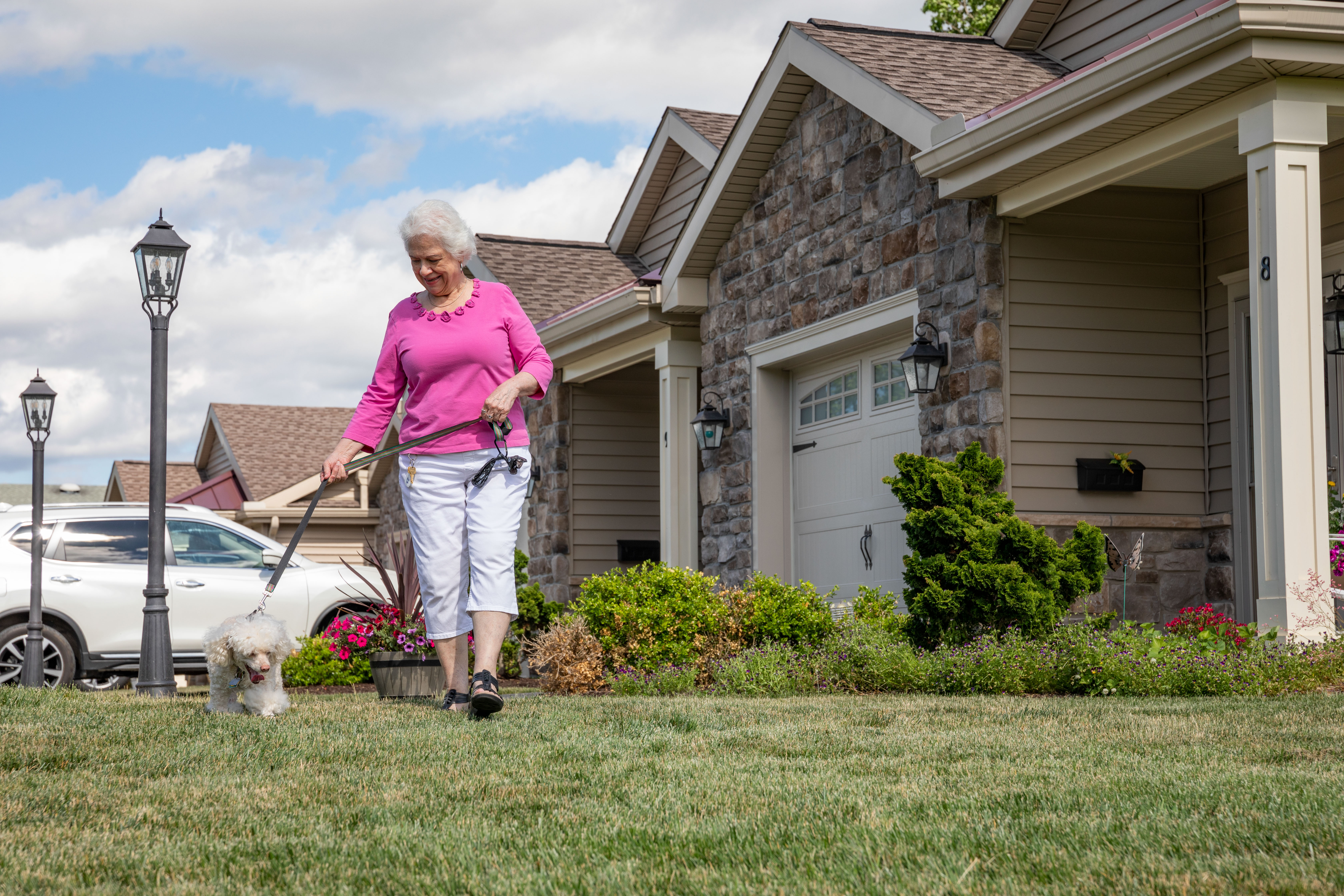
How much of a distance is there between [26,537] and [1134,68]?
28.1ft

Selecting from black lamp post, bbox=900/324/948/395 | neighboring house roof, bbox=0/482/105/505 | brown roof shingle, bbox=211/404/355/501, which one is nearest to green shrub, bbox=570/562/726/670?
black lamp post, bbox=900/324/948/395

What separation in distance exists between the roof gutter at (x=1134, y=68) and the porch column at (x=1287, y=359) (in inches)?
16.4

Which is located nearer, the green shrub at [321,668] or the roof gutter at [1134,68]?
the roof gutter at [1134,68]

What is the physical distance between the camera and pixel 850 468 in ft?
34.3

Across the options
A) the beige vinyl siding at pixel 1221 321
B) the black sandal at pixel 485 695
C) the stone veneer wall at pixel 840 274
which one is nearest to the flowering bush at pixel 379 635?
the black sandal at pixel 485 695

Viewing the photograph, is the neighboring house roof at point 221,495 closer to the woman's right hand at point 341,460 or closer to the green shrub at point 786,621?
the green shrub at point 786,621

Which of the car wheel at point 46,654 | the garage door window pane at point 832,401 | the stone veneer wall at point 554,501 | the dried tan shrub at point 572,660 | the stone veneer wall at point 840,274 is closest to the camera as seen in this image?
the dried tan shrub at point 572,660

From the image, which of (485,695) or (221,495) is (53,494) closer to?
(221,495)

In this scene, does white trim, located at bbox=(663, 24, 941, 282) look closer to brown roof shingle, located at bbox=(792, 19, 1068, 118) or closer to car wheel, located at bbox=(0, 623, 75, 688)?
brown roof shingle, located at bbox=(792, 19, 1068, 118)

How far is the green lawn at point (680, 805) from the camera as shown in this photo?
2469 mm

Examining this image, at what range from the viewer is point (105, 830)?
2959mm

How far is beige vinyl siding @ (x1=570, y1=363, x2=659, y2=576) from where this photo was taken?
568 inches

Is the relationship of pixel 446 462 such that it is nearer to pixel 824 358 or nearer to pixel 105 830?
pixel 105 830

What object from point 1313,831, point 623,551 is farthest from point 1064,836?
point 623,551
